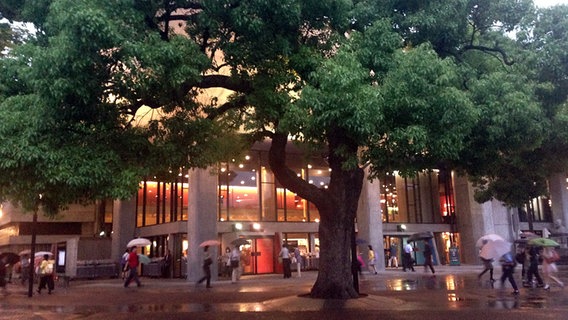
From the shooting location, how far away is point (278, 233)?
2784 centimetres

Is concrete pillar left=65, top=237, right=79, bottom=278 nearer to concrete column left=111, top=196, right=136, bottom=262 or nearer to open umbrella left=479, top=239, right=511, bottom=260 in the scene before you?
concrete column left=111, top=196, right=136, bottom=262

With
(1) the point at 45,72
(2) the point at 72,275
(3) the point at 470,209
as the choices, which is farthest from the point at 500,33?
(2) the point at 72,275

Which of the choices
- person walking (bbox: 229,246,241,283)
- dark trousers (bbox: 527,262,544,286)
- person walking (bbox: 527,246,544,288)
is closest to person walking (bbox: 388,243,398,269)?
person walking (bbox: 229,246,241,283)

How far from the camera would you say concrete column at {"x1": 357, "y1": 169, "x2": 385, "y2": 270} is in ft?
89.9

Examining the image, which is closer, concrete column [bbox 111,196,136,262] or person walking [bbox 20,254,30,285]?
person walking [bbox 20,254,30,285]

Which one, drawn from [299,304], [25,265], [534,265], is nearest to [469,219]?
[534,265]

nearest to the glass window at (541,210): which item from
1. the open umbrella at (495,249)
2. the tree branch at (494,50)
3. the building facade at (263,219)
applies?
the building facade at (263,219)

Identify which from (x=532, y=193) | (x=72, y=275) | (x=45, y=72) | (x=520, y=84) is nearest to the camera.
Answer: (x=45, y=72)

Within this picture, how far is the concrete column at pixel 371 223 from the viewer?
27391 mm

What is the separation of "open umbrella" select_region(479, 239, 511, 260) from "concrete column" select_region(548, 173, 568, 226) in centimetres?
2634

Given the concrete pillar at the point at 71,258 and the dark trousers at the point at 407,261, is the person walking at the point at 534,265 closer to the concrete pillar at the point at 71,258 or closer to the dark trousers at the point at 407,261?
the dark trousers at the point at 407,261

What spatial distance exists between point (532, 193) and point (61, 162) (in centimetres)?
2128

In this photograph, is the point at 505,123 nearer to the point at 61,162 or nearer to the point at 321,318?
the point at 321,318

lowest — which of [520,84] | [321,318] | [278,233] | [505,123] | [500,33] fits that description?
[321,318]
